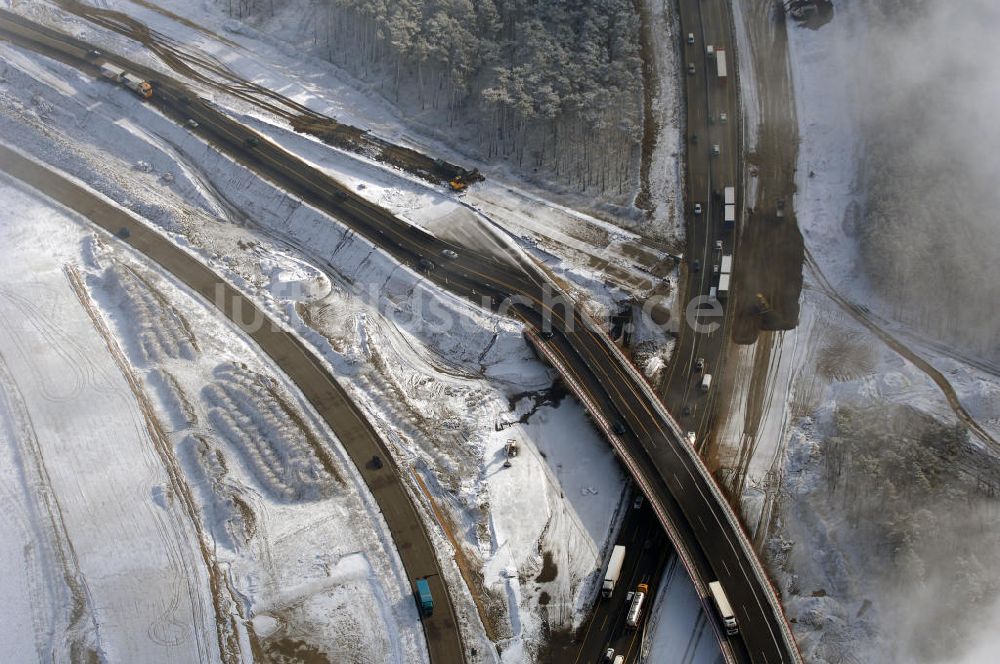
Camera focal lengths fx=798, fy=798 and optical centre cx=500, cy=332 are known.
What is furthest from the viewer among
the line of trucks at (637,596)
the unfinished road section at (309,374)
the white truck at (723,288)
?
the white truck at (723,288)

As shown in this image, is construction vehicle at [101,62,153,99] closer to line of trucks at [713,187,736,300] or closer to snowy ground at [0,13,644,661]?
snowy ground at [0,13,644,661]

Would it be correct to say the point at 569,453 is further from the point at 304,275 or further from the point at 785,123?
the point at 785,123

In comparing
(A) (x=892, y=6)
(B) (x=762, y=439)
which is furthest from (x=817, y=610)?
(A) (x=892, y=6)

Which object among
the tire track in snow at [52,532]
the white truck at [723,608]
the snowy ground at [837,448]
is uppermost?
the snowy ground at [837,448]

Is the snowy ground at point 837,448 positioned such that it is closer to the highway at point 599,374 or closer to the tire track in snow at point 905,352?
the tire track in snow at point 905,352

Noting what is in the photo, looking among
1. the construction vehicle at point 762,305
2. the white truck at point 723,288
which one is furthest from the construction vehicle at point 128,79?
the construction vehicle at point 762,305

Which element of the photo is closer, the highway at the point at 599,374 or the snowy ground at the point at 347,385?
the highway at the point at 599,374

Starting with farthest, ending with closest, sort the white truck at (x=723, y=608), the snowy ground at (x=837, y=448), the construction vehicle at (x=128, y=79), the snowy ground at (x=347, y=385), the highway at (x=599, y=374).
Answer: the construction vehicle at (x=128, y=79) → the snowy ground at (x=347, y=385) → the highway at (x=599, y=374) → the snowy ground at (x=837, y=448) → the white truck at (x=723, y=608)

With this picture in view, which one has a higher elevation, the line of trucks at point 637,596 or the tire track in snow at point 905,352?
the tire track in snow at point 905,352
